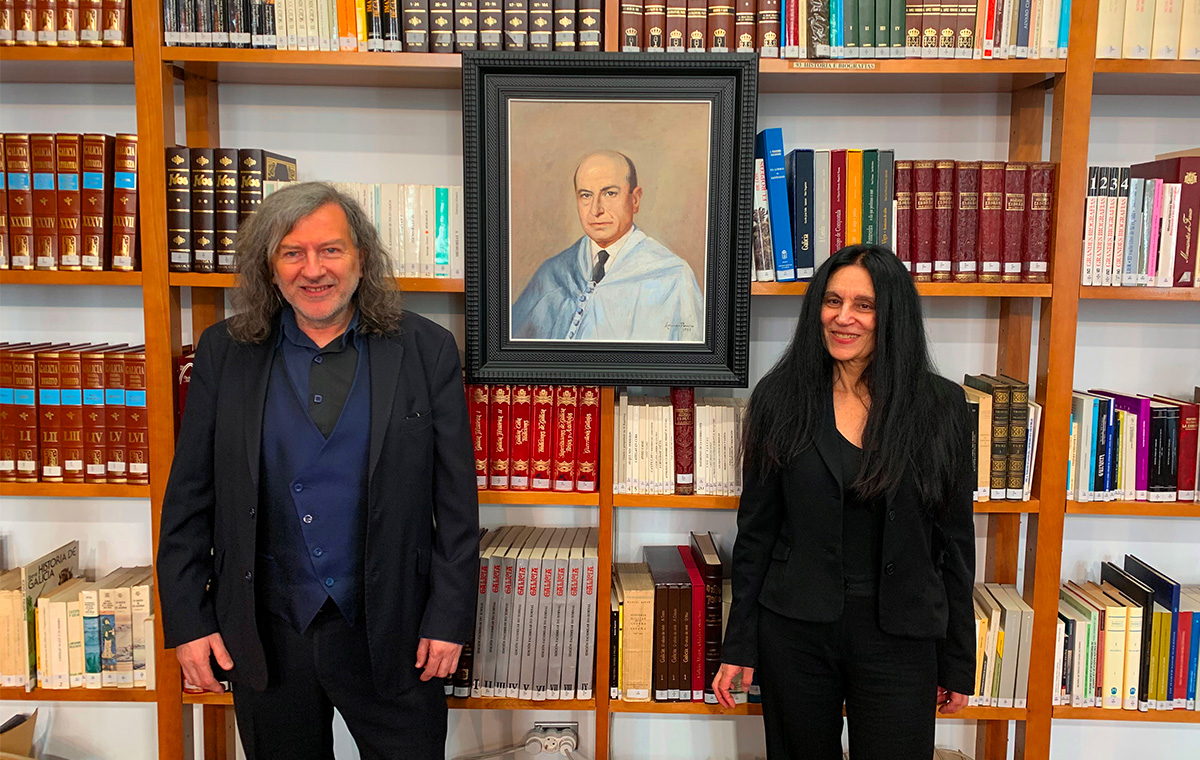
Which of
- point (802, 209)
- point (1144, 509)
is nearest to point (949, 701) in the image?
point (1144, 509)

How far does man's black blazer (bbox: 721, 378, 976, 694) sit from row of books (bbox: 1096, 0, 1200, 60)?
38.0 inches

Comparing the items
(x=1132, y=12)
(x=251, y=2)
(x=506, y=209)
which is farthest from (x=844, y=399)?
(x=251, y=2)

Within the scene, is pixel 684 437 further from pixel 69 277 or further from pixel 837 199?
pixel 69 277

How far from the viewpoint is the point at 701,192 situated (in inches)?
77.2

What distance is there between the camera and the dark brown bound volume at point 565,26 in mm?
1885

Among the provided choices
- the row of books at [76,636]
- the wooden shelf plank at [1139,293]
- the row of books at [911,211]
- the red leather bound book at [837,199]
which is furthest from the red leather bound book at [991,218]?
the row of books at [76,636]

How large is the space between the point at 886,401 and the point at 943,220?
1.93ft

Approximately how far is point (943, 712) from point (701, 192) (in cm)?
132

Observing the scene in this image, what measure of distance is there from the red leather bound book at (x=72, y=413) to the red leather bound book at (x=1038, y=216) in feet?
7.72

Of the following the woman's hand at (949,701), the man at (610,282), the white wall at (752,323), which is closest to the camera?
the woman's hand at (949,701)

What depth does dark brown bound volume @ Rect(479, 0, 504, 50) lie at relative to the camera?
1.88 metres

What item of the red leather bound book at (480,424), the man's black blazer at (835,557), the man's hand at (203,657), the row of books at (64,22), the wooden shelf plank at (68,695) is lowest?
the wooden shelf plank at (68,695)

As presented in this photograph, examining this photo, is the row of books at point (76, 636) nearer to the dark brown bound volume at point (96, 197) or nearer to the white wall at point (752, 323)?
the white wall at point (752, 323)

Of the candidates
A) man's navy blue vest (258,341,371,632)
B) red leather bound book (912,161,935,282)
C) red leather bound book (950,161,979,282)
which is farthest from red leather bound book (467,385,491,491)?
red leather bound book (950,161,979,282)
